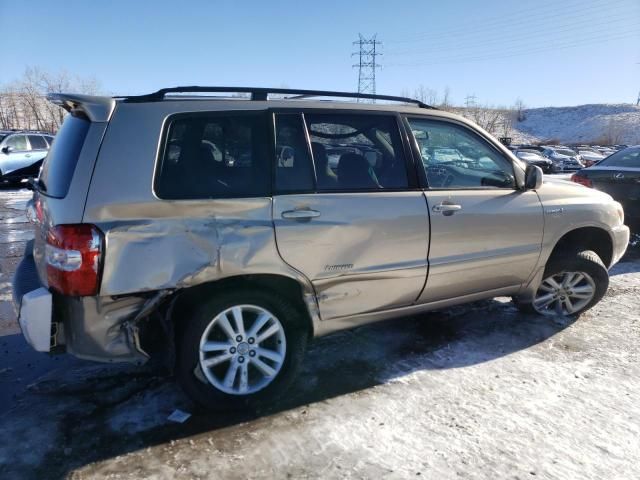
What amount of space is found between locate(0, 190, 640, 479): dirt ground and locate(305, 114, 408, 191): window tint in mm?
1359

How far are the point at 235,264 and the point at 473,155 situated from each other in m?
2.19

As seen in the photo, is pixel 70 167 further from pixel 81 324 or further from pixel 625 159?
pixel 625 159

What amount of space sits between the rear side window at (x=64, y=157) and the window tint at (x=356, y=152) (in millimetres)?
1359

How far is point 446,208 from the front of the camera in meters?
3.34

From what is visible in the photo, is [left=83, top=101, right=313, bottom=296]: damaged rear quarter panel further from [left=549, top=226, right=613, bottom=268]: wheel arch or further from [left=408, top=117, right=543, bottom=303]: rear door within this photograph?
[left=549, top=226, right=613, bottom=268]: wheel arch

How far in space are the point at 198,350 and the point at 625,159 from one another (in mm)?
7286

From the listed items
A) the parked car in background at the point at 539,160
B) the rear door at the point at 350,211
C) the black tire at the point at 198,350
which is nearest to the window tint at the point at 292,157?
the rear door at the point at 350,211

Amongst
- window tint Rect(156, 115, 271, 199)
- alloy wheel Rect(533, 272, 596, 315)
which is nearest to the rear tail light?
alloy wheel Rect(533, 272, 596, 315)

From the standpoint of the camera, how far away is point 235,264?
269 centimetres

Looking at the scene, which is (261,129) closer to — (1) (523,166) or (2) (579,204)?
(1) (523,166)

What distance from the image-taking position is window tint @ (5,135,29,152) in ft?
46.7

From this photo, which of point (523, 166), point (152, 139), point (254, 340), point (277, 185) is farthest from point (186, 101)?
point (523, 166)

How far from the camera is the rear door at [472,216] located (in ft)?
11.1

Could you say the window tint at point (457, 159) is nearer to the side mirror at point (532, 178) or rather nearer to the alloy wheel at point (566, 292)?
the side mirror at point (532, 178)
